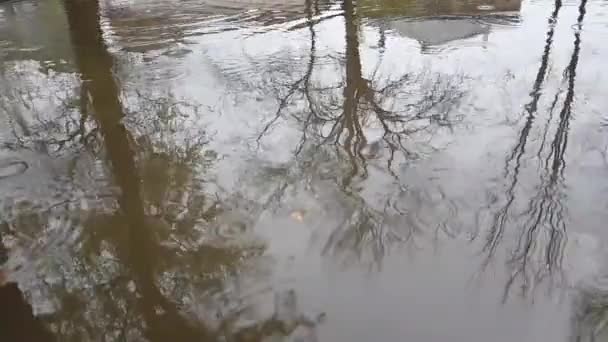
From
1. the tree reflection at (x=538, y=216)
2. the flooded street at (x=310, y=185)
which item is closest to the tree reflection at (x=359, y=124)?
the flooded street at (x=310, y=185)

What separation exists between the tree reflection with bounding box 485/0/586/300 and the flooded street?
0.06 ft

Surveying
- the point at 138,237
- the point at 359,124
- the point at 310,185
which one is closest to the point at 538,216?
the point at 310,185

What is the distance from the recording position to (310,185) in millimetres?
4906

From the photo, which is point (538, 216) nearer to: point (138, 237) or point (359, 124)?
point (359, 124)

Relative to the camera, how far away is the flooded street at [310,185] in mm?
3697

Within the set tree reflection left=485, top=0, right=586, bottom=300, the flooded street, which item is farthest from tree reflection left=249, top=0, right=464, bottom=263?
tree reflection left=485, top=0, right=586, bottom=300

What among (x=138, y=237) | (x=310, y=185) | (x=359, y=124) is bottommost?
(x=138, y=237)

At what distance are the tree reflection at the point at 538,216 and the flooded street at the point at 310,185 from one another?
2cm

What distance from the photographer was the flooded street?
12.1 ft

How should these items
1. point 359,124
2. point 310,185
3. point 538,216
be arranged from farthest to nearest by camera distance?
1. point 359,124
2. point 310,185
3. point 538,216

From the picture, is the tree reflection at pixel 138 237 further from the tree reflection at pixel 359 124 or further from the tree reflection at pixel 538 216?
the tree reflection at pixel 538 216

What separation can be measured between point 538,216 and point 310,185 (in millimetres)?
1817

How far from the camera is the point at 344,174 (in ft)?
16.6

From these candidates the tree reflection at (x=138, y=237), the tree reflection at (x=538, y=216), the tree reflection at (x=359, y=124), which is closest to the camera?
the tree reflection at (x=138, y=237)
